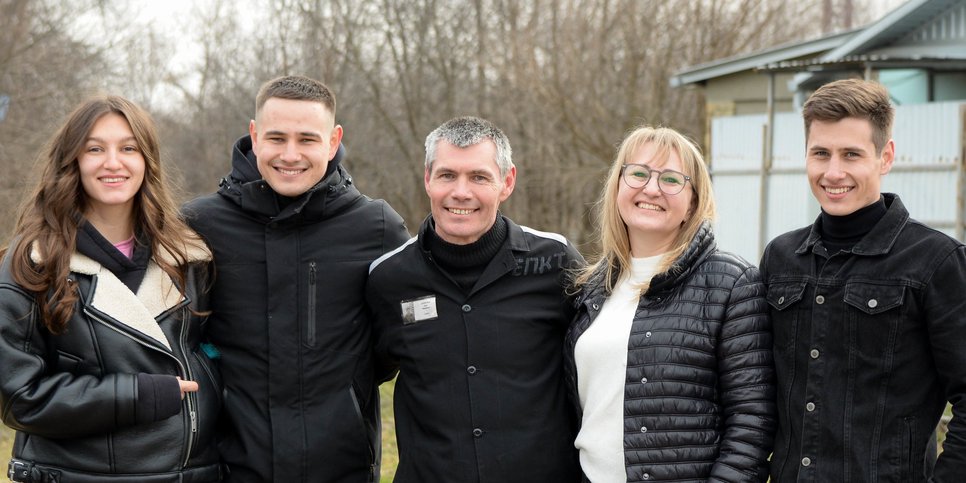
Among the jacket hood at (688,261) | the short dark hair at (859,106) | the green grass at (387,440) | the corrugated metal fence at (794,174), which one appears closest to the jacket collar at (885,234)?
the short dark hair at (859,106)

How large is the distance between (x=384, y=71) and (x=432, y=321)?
20.6 meters

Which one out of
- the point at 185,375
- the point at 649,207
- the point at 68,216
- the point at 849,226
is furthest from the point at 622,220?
the point at 68,216

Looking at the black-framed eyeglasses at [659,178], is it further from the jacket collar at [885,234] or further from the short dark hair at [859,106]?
the jacket collar at [885,234]

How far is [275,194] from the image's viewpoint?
4.05 m

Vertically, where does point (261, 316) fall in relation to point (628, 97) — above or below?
below

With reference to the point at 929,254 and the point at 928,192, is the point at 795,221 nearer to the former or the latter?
the point at 928,192

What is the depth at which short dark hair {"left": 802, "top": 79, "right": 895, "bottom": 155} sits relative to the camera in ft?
10.7

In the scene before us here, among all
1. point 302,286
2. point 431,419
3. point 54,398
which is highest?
point 302,286

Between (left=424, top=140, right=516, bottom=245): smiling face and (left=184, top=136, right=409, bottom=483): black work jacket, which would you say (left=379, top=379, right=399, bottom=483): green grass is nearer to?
(left=184, top=136, right=409, bottom=483): black work jacket

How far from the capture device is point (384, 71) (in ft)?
78.3

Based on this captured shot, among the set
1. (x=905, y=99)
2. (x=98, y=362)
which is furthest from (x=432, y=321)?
(x=905, y=99)

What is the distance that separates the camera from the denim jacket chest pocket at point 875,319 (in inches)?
122

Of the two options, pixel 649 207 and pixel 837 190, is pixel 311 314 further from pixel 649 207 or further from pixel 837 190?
pixel 837 190

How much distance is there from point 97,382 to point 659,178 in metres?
2.13
